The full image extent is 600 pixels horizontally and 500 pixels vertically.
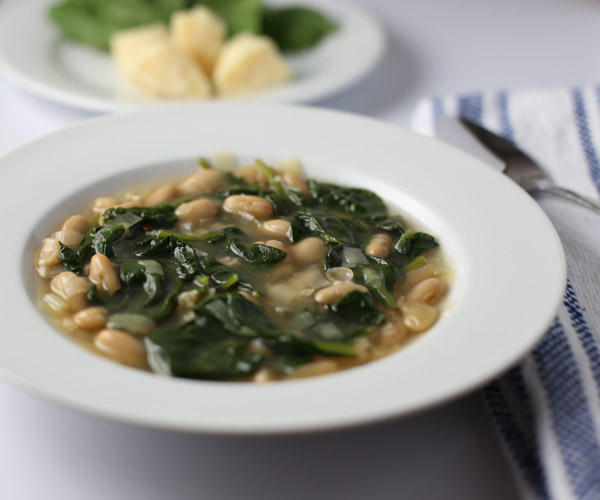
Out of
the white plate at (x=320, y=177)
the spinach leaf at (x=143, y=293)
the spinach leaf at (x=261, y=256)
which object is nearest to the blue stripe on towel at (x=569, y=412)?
the white plate at (x=320, y=177)

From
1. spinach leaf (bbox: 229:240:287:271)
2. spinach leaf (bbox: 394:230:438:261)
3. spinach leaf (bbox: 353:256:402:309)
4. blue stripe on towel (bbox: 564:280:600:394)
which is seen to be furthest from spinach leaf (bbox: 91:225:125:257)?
blue stripe on towel (bbox: 564:280:600:394)

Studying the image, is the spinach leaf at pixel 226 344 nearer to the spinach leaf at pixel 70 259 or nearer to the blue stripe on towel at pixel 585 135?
the spinach leaf at pixel 70 259

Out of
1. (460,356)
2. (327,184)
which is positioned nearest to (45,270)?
(327,184)

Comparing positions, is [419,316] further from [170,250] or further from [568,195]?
[568,195]

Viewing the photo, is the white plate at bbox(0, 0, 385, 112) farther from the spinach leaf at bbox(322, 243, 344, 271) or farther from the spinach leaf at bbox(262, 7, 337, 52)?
the spinach leaf at bbox(322, 243, 344, 271)

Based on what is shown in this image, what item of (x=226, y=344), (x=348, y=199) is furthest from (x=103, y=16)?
(x=226, y=344)

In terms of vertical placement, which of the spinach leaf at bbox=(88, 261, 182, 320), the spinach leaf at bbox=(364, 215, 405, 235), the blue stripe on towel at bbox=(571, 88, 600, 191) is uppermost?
the spinach leaf at bbox=(88, 261, 182, 320)
